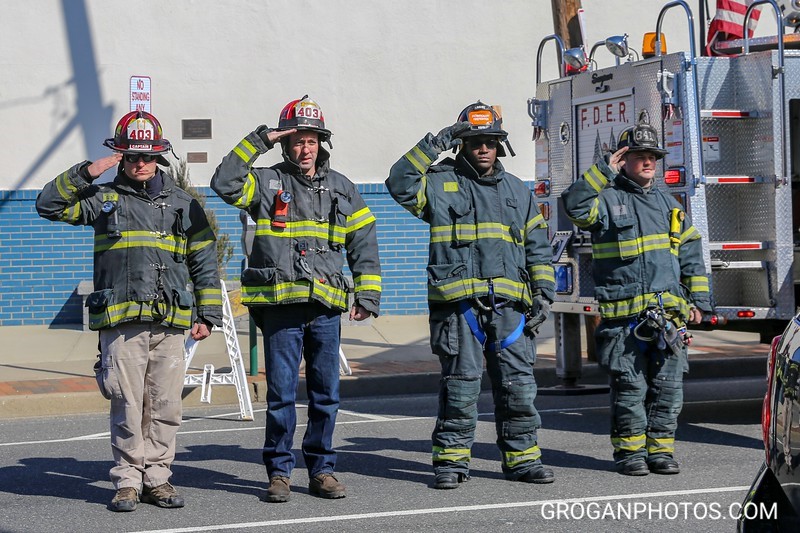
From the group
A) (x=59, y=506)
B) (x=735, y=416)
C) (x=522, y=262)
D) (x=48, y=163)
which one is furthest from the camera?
(x=48, y=163)

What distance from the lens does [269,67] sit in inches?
621

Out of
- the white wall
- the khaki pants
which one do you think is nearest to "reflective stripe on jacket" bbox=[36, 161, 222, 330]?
the khaki pants

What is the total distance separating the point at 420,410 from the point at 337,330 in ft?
10.6

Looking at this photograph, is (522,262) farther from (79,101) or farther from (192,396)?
(79,101)

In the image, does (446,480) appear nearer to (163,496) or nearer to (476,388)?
(476,388)

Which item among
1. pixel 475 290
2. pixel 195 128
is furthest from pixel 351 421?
pixel 195 128

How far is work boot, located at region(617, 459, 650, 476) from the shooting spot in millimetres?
6754

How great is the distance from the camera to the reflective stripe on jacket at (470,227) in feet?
21.3

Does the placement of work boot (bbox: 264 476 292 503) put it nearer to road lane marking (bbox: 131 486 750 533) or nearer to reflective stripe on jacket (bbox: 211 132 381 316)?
road lane marking (bbox: 131 486 750 533)

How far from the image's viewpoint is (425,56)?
16.1 m

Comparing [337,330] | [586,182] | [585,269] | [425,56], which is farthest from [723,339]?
Result: [337,330]

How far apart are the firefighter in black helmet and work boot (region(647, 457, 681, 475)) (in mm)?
666

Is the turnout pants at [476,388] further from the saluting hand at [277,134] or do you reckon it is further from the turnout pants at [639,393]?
the saluting hand at [277,134]

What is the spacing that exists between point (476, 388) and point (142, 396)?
5.94 ft
